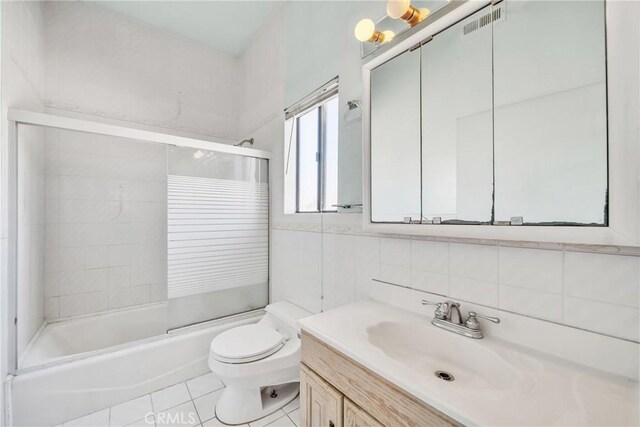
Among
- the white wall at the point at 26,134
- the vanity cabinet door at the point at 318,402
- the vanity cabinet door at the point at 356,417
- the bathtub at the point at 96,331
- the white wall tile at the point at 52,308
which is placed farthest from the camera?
the white wall tile at the point at 52,308

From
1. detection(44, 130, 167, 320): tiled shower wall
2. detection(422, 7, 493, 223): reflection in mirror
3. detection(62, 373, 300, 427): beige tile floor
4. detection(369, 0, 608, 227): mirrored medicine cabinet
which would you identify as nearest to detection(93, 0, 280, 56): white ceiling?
detection(44, 130, 167, 320): tiled shower wall

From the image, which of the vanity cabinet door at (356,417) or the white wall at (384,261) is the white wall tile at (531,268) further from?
the vanity cabinet door at (356,417)

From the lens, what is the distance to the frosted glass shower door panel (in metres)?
1.89

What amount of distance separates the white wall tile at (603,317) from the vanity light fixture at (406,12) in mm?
1163

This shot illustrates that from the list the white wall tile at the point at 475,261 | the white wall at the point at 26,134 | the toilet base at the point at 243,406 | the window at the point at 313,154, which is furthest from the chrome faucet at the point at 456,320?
the white wall at the point at 26,134

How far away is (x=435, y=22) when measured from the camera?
1038 mm

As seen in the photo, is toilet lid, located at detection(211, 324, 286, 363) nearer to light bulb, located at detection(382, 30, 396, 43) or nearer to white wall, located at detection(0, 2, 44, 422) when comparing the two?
white wall, located at detection(0, 2, 44, 422)

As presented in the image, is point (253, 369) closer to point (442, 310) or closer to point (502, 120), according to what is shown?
point (442, 310)

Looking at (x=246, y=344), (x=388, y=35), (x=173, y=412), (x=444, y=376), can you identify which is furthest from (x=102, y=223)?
(x=444, y=376)

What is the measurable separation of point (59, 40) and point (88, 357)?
2.31m

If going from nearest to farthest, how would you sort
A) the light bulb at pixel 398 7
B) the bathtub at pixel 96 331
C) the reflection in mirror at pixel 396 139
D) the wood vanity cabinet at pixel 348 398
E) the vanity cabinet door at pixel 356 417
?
the wood vanity cabinet at pixel 348 398, the vanity cabinet door at pixel 356 417, the light bulb at pixel 398 7, the reflection in mirror at pixel 396 139, the bathtub at pixel 96 331

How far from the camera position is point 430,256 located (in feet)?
3.68

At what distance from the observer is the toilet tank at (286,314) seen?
1.72m

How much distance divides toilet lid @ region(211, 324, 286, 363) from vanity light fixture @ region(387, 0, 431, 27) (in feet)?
5.68
